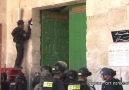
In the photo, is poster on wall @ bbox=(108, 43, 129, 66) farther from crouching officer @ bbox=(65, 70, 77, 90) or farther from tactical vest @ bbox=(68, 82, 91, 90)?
tactical vest @ bbox=(68, 82, 91, 90)

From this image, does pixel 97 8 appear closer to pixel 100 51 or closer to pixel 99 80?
pixel 100 51

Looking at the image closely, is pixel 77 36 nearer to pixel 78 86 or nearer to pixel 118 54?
pixel 118 54

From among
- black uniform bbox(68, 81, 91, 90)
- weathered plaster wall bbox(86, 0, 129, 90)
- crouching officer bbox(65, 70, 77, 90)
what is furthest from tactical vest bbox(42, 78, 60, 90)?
weathered plaster wall bbox(86, 0, 129, 90)

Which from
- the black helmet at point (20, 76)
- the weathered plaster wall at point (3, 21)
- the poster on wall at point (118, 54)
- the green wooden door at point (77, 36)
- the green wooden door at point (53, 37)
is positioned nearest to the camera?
the poster on wall at point (118, 54)

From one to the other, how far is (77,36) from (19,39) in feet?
6.11

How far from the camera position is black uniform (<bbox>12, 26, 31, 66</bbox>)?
1104 centimetres

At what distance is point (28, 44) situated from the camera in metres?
11.2

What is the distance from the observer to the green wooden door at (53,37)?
11.4m

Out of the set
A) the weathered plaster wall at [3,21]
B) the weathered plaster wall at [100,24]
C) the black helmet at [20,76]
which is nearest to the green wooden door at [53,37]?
the weathered plaster wall at [100,24]

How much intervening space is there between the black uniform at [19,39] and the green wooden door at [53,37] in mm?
544

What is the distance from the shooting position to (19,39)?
36.5ft

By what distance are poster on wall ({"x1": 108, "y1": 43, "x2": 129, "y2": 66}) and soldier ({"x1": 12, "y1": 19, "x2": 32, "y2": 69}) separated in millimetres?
3091

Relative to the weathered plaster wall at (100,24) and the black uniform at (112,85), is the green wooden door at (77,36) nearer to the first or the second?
the weathered plaster wall at (100,24)

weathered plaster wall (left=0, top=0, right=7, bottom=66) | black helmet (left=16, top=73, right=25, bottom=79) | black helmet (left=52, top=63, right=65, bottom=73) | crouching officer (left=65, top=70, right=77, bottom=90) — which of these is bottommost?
black helmet (left=16, top=73, right=25, bottom=79)
